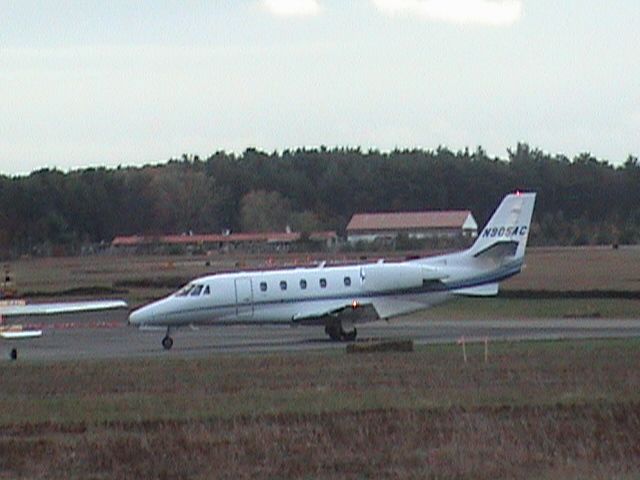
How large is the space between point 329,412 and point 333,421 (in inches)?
37.6

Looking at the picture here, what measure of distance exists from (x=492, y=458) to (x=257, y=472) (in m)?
2.48

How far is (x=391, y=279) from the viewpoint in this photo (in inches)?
1809

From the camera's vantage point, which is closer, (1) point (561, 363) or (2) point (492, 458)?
(2) point (492, 458)

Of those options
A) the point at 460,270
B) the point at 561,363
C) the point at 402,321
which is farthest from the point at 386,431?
the point at 402,321

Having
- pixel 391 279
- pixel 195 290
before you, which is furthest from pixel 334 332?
pixel 195 290

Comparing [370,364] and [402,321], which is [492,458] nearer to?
[370,364]

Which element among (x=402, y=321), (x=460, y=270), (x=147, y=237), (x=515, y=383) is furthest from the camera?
(x=147, y=237)

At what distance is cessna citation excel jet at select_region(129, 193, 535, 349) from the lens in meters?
44.8

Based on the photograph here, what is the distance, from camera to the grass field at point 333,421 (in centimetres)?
1570

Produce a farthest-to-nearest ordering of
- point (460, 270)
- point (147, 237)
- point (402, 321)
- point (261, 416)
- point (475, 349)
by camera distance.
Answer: point (147, 237) → point (402, 321) → point (460, 270) → point (475, 349) → point (261, 416)

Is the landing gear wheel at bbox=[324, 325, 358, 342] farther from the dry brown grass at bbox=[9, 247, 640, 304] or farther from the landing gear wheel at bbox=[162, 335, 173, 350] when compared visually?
the dry brown grass at bbox=[9, 247, 640, 304]

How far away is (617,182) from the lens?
150 meters

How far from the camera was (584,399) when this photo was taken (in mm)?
21000

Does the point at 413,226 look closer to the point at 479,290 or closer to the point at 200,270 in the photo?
the point at 200,270
